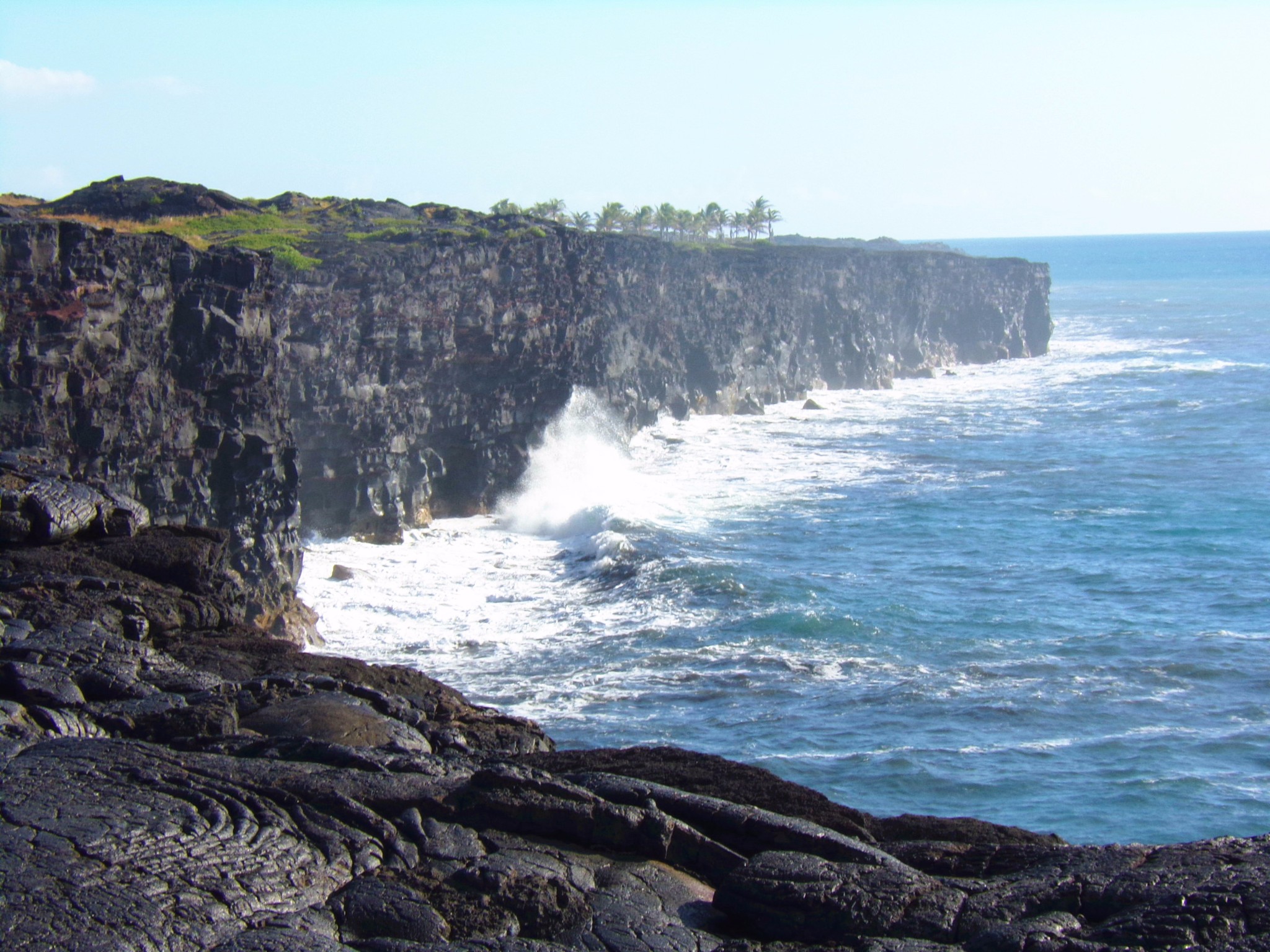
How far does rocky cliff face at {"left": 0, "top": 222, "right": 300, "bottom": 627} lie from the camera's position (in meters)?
32.7

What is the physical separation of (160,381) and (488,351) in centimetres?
2237

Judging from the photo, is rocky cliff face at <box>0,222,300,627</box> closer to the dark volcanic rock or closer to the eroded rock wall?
the eroded rock wall

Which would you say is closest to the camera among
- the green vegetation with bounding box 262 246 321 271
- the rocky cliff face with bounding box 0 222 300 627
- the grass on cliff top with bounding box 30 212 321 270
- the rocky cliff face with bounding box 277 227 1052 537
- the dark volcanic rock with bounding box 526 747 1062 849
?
the dark volcanic rock with bounding box 526 747 1062 849

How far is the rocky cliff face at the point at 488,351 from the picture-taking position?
1950 inches

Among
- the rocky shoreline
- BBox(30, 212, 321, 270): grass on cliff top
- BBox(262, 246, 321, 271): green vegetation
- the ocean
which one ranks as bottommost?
the ocean

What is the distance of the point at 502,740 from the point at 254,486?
23.3 metres

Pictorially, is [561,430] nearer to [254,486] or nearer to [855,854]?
[254,486]

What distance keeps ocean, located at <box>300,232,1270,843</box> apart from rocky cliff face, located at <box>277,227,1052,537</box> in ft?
7.70

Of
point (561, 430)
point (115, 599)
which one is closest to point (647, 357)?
point (561, 430)

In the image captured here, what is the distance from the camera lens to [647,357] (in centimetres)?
8362

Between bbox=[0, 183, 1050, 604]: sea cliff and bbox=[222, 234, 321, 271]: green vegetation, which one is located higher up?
bbox=[222, 234, 321, 271]: green vegetation

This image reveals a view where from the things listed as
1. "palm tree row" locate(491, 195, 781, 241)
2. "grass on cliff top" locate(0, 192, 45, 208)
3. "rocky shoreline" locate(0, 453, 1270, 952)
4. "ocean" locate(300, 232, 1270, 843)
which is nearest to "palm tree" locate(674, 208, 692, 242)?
"palm tree row" locate(491, 195, 781, 241)

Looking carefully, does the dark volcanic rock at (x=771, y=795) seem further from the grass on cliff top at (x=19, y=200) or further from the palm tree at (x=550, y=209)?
the palm tree at (x=550, y=209)

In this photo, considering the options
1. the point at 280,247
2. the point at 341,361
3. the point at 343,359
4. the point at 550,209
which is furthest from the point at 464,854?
the point at 550,209
